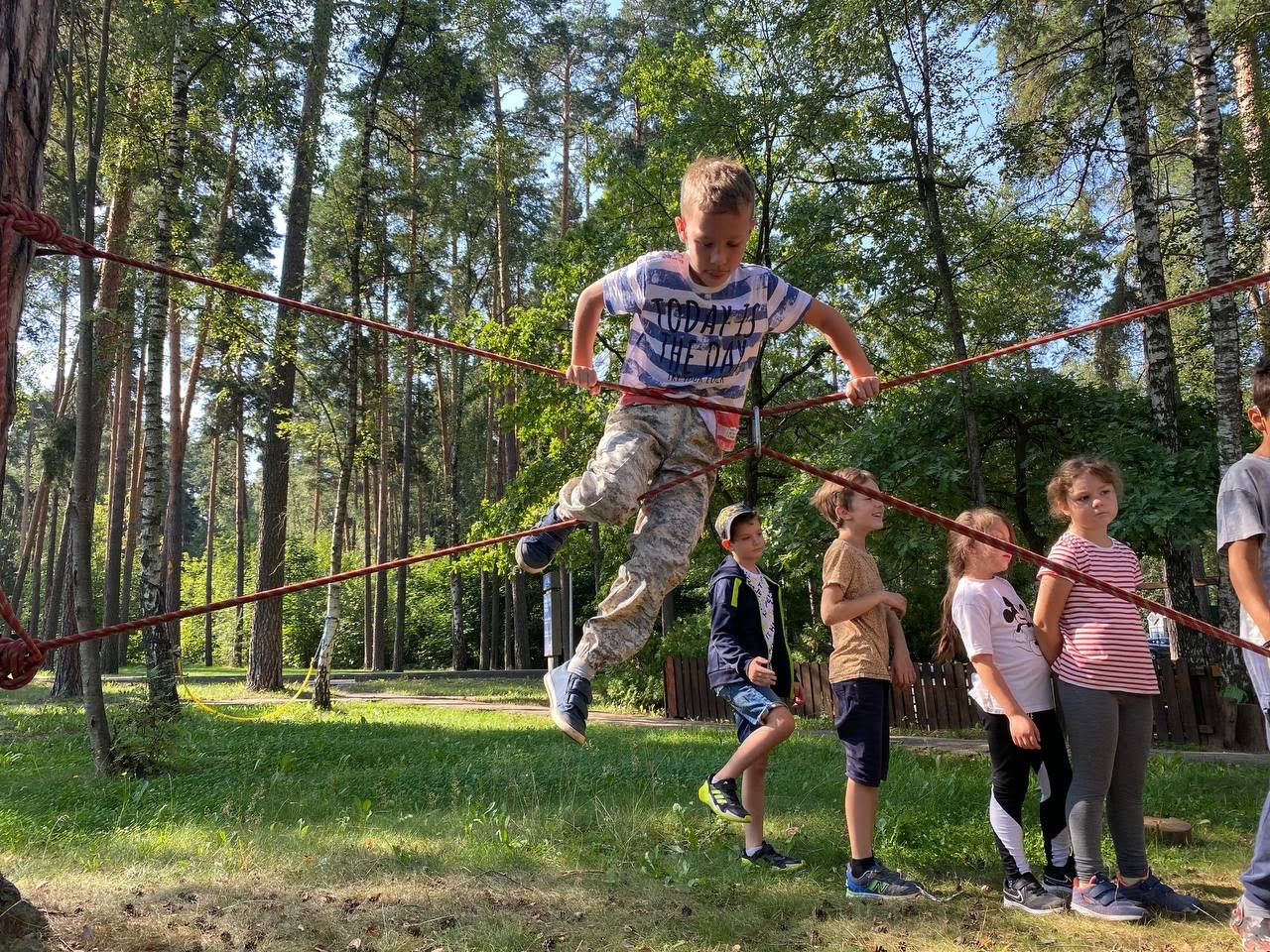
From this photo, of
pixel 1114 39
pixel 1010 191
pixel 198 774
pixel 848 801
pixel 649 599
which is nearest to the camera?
pixel 649 599

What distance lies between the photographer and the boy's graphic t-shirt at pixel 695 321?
330 cm

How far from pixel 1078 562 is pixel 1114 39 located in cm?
804

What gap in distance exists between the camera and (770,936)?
129 inches

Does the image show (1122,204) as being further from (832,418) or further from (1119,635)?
(1119,635)

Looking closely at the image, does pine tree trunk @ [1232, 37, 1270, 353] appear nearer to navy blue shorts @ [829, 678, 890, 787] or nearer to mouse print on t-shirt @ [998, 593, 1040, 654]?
mouse print on t-shirt @ [998, 593, 1040, 654]

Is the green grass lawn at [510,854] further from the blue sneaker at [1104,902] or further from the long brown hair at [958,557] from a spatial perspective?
the long brown hair at [958,557]

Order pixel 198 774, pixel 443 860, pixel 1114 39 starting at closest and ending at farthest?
pixel 443 860
pixel 198 774
pixel 1114 39

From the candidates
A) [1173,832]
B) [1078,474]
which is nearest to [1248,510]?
[1078,474]

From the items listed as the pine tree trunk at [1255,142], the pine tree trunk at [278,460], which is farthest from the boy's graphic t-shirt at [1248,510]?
the pine tree trunk at [278,460]

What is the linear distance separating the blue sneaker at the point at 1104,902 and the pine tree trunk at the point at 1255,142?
8966 millimetres

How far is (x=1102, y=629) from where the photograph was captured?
349 cm

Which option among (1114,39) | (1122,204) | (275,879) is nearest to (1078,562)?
(275,879)

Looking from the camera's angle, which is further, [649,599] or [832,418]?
[832,418]

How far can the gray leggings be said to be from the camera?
11.2 feet
